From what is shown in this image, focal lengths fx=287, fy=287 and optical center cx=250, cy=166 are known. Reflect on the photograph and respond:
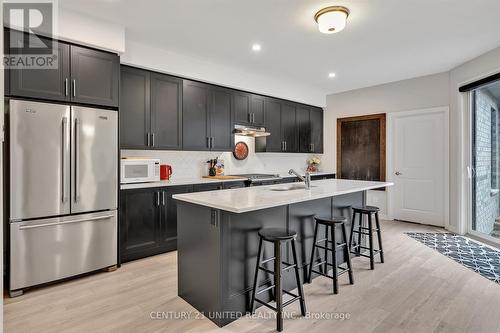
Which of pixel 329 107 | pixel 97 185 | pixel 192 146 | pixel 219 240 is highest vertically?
pixel 329 107

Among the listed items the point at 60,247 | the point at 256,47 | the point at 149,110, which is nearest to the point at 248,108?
the point at 256,47

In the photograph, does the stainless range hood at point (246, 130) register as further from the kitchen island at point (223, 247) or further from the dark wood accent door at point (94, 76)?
the kitchen island at point (223, 247)

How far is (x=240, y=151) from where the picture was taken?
17.7 feet

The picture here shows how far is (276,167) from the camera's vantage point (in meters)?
6.16

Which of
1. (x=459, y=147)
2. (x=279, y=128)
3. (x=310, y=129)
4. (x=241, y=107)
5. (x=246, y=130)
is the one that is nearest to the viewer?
(x=459, y=147)

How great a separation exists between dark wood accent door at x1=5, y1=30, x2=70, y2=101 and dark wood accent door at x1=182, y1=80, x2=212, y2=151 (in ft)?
5.19

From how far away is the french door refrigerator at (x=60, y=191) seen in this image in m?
2.63

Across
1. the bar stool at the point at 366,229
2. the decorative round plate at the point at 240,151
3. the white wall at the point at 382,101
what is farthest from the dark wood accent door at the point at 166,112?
the white wall at the point at 382,101

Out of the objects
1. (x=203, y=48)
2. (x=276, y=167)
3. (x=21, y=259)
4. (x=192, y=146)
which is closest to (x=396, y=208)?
(x=276, y=167)

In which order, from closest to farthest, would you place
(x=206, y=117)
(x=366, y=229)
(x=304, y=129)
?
1. (x=366, y=229)
2. (x=206, y=117)
3. (x=304, y=129)

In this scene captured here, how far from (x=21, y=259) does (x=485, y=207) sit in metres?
6.12

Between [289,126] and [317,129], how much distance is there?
41.1 inches

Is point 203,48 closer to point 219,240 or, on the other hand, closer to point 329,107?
point 219,240

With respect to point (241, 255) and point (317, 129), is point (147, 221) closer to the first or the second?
point (241, 255)
